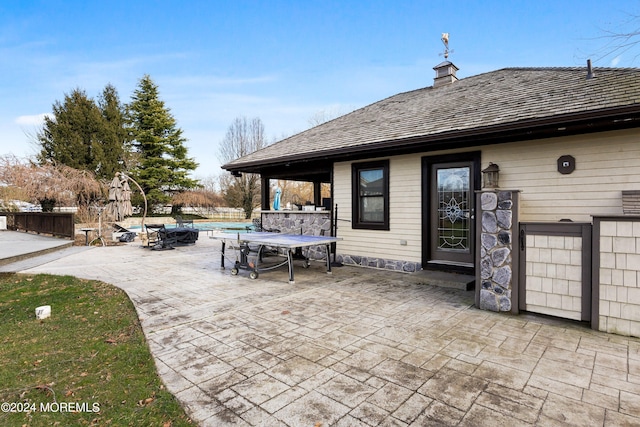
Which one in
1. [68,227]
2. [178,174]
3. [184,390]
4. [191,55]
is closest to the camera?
[184,390]

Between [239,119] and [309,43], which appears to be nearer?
[309,43]

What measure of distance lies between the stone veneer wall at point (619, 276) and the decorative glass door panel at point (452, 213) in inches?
87.6

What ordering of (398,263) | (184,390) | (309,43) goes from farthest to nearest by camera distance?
(309,43) → (398,263) → (184,390)

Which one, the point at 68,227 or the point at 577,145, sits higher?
the point at 577,145

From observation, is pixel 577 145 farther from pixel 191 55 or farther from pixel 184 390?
pixel 191 55

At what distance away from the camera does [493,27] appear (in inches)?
365

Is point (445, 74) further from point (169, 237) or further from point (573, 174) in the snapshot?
point (169, 237)

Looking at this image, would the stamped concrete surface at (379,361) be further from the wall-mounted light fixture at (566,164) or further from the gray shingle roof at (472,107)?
the gray shingle roof at (472,107)

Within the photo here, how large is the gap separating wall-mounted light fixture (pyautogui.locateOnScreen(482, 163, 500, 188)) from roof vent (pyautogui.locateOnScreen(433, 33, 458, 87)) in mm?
4605

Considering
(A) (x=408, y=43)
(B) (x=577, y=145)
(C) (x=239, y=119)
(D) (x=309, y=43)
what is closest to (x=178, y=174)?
(C) (x=239, y=119)

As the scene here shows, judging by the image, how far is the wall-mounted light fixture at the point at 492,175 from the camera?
5.11 m

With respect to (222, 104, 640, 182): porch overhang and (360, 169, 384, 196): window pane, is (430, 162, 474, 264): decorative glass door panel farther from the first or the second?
(360, 169, 384, 196): window pane

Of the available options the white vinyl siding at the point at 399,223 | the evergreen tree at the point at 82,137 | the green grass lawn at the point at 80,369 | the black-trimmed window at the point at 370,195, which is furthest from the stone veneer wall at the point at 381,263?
the evergreen tree at the point at 82,137

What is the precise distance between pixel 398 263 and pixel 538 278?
2.82 m
